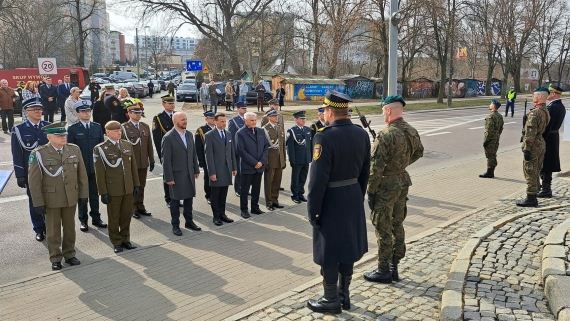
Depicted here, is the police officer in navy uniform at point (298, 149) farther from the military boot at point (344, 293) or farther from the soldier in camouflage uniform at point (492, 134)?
the soldier in camouflage uniform at point (492, 134)

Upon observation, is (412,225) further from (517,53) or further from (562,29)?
(562,29)

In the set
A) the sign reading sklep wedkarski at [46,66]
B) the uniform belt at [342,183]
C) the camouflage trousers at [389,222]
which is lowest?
the camouflage trousers at [389,222]

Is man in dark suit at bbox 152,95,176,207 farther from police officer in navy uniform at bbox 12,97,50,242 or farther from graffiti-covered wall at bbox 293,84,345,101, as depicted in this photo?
graffiti-covered wall at bbox 293,84,345,101

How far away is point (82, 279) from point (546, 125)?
787 cm

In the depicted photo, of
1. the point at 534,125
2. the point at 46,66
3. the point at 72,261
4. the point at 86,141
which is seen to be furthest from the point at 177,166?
the point at 46,66

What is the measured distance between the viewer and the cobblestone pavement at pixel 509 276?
4.47 metres

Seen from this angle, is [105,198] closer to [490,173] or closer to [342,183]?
[342,183]

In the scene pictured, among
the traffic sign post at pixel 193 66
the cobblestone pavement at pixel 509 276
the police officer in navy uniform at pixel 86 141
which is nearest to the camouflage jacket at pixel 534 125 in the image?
the cobblestone pavement at pixel 509 276

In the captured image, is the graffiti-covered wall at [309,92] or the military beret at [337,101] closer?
the military beret at [337,101]

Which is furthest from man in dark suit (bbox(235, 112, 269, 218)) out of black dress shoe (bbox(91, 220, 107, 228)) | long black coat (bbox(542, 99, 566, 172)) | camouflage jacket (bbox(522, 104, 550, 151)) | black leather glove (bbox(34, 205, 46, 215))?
long black coat (bbox(542, 99, 566, 172))

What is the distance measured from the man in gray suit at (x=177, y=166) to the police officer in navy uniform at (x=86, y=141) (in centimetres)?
126

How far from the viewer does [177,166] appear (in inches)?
289

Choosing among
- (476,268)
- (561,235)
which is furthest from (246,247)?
(561,235)

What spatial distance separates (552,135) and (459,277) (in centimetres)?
531
